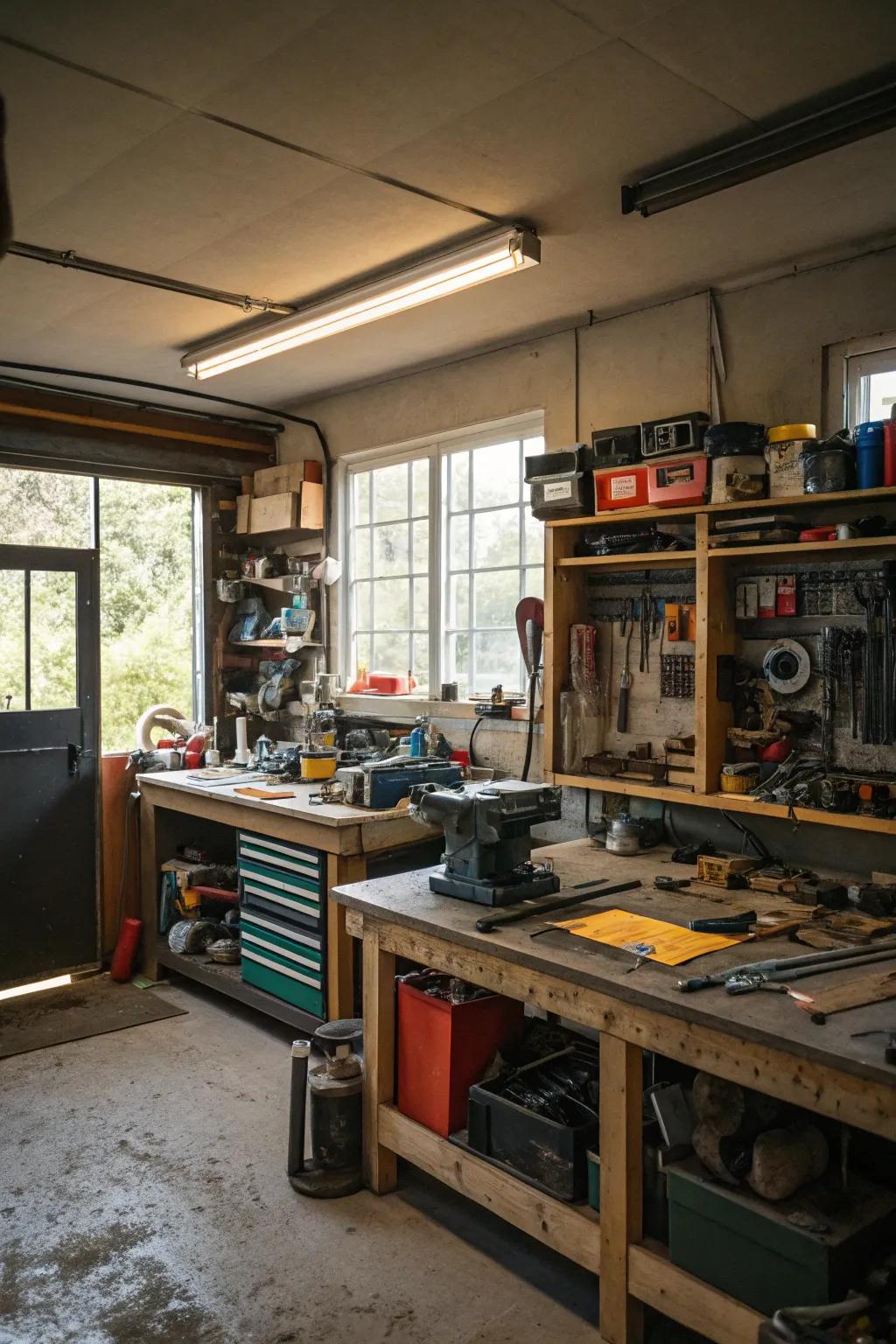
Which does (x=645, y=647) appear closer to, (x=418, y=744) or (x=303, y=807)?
(x=418, y=744)

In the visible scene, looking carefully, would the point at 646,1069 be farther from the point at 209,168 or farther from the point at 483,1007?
the point at 209,168

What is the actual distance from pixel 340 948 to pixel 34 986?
1.88 m

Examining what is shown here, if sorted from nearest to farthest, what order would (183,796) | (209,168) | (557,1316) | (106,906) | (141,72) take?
(141,72) → (557,1316) → (209,168) → (183,796) → (106,906)

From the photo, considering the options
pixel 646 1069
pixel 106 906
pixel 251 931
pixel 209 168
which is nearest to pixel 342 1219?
pixel 646 1069

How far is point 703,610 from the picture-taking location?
117 inches

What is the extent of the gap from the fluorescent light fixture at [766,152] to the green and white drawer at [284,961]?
2.59 meters

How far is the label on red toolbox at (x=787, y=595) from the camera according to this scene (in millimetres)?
2930

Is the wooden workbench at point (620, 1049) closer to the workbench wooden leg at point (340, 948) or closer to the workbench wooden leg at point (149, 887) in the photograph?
the workbench wooden leg at point (340, 948)

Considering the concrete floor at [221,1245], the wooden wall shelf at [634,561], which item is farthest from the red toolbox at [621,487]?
the concrete floor at [221,1245]

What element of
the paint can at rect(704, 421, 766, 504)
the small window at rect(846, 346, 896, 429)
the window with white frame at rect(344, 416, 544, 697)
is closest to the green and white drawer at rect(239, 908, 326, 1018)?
the window with white frame at rect(344, 416, 544, 697)

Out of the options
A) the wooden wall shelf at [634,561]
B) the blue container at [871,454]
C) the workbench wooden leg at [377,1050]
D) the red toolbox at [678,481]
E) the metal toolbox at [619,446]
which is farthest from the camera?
the metal toolbox at [619,446]

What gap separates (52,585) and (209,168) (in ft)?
7.99

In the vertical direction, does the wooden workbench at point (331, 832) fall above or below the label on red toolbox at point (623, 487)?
below

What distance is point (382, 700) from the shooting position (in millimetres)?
4422
